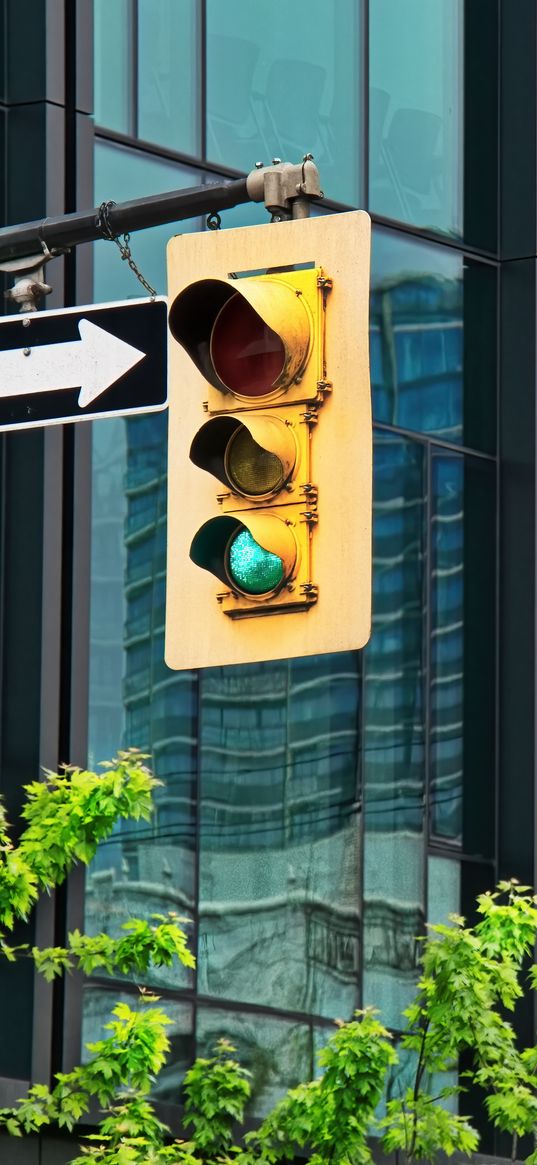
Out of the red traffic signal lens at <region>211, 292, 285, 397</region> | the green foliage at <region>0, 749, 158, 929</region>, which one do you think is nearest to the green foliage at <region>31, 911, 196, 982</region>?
the green foliage at <region>0, 749, 158, 929</region>

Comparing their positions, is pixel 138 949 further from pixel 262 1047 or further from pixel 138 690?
pixel 262 1047

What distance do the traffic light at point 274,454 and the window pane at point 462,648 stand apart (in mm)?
13039

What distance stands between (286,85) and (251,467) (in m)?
13.1

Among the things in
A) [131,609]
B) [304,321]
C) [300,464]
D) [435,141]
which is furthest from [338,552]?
[435,141]

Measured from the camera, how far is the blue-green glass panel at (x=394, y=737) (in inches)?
635

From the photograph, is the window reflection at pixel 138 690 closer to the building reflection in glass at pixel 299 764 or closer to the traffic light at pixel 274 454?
the building reflection in glass at pixel 299 764

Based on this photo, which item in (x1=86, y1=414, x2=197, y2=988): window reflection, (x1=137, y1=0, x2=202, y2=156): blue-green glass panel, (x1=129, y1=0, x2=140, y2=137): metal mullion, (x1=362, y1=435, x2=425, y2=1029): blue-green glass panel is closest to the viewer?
(x1=86, y1=414, x2=197, y2=988): window reflection

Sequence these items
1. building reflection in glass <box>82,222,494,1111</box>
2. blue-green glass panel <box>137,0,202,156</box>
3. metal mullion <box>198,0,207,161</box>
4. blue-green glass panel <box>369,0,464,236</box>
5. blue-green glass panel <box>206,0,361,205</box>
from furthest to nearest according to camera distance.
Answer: blue-green glass panel <box>369,0,464,236</box>
blue-green glass panel <box>206,0,361,205</box>
metal mullion <box>198,0,207,161</box>
blue-green glass panel <box>137,0,202,156</box>
building reflection in glass <box>82,222,494,1111</box>

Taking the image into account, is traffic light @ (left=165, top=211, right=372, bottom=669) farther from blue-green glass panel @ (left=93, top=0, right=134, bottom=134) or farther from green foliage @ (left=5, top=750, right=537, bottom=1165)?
blue-green glass panel @ (left=93, top=0, right=134, bottom=134)

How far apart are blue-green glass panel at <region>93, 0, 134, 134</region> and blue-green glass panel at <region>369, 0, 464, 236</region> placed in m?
2.62

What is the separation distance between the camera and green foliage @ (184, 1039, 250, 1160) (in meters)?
14.5

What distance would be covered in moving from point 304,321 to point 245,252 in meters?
0.28

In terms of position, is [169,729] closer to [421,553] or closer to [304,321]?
[421,553]

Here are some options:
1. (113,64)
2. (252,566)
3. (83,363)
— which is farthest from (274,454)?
(113,64)
